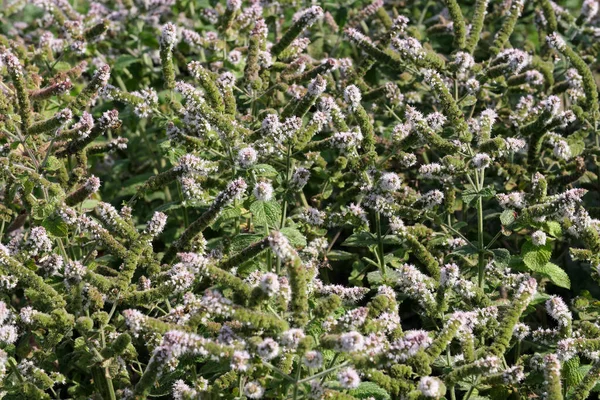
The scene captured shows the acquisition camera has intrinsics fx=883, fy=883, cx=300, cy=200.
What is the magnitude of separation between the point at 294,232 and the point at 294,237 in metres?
0.06

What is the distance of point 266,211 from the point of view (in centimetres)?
479

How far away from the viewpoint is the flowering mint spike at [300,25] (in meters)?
5.88

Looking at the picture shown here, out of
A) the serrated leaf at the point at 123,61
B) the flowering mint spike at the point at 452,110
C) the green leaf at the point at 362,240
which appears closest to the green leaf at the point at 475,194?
the flowering mint spike at the point at 452,110

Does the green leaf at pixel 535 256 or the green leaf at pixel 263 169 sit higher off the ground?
the green leaf at pixel 263 169

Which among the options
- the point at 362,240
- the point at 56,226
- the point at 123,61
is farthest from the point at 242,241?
the point at 123,61

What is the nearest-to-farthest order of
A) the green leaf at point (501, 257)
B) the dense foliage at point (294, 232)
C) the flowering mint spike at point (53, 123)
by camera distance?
the dense foliage at point (294, 232) → the flowering mint spike at point (53, 123) → the green leaf at point (501, 257)

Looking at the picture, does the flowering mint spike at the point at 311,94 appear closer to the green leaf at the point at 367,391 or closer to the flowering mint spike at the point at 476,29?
the flowering mint spike at the point at 476,29

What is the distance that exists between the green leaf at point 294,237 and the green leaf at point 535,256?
50.5 inches

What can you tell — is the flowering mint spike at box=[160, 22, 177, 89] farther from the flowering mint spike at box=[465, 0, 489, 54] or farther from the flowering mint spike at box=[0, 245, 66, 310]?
the flowering mint spike at box=[465, 0, 489, 54]

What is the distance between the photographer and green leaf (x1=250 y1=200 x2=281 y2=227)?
4.76 meters

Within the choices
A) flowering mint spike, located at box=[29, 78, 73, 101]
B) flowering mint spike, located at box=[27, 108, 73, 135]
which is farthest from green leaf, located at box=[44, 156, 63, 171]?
flowering mint spike, located at box=[29, 78, 73, 101]

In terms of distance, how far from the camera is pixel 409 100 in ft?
21.5

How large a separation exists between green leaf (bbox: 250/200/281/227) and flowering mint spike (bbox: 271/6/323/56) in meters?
1.63

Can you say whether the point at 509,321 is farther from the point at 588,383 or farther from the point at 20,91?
the point at 20,91
